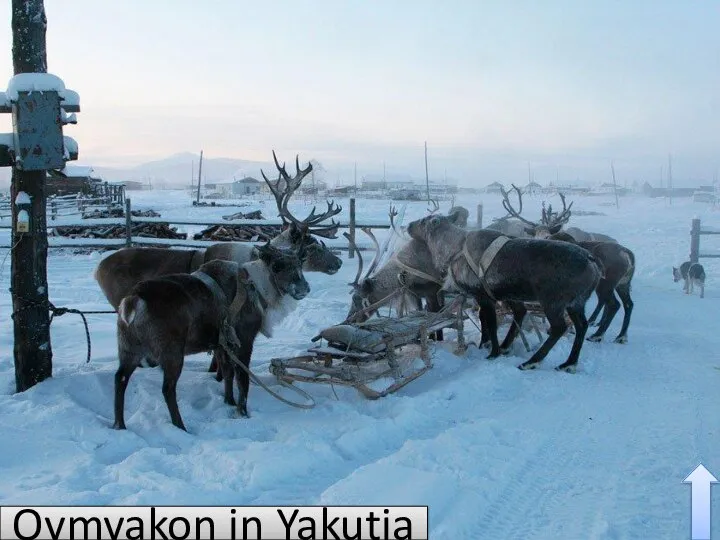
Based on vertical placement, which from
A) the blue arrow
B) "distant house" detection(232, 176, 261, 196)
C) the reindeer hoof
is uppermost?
A: "distant house" detection(232, 176, 261, 196)

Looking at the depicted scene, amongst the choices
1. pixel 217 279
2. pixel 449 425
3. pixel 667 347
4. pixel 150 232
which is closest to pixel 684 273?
pixel 667 347

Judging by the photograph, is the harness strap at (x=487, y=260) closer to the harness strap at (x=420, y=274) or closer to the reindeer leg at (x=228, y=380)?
the harness strap at (x=420, y=274)

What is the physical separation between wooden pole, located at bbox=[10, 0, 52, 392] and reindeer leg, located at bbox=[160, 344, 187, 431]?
4.58ft

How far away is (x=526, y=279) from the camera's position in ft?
22.4

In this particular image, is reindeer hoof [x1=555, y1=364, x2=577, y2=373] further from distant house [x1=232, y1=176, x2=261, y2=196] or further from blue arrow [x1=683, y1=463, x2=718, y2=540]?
distant house [x1=232, y1=176, x2=261, y2=196]

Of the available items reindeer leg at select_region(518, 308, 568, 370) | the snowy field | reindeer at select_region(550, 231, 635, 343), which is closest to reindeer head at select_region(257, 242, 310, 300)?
the snowy field

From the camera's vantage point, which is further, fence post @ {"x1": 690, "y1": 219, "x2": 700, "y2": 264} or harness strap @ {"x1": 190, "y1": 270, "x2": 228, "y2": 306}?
fence post @ {"x1": 690, "y1": 219, "x2": 700, "y2": 264}

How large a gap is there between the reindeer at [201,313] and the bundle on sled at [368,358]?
0.44m

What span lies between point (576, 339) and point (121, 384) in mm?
4767

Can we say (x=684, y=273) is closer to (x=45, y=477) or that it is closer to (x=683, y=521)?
(x=683, y=521)

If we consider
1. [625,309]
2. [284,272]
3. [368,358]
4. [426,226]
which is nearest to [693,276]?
[625,309]

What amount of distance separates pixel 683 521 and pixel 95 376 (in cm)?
454

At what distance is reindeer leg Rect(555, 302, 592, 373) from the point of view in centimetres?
674

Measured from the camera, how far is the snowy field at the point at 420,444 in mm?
3512
